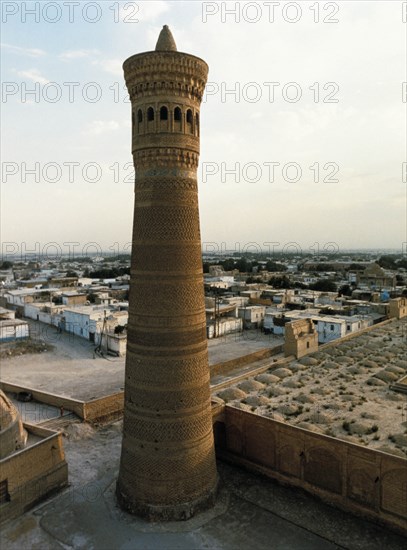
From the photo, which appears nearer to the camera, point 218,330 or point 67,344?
point 67,344

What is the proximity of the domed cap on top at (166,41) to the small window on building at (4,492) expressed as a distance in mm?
13227

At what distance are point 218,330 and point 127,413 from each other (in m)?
29.4

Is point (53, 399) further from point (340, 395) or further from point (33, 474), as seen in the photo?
point (340, 395)

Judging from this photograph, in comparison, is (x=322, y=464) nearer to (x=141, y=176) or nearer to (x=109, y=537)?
(x=109, y=537)

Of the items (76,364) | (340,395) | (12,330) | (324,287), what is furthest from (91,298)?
(340,395)

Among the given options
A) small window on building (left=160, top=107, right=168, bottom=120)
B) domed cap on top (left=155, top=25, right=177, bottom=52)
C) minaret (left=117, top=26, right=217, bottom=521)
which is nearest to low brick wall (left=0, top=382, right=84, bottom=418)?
minaret (left=117, top=26, right=217, bottom=521)

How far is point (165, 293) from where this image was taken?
12578mm

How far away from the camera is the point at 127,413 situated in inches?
525

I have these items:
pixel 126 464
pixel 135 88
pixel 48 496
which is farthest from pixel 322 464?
pixel 135 88

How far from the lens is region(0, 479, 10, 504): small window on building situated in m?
13.3

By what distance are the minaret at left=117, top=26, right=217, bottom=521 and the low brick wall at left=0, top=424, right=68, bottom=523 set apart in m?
3.10

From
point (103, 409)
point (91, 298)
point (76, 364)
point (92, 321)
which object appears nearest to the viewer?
point (103, 409)

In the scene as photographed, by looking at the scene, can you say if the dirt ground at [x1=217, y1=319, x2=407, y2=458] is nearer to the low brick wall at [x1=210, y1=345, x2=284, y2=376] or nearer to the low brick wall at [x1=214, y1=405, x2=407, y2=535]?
the low brick wall at [x1=214, y1=405, x2=407, y2=535]

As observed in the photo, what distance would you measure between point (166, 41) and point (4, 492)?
546 inches
